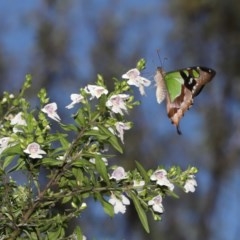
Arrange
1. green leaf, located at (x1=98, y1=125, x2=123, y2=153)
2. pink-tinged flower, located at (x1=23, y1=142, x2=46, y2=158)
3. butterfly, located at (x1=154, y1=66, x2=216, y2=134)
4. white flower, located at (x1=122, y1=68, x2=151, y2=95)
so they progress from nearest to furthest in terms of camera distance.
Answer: pink-tinged flower, located at (x1=23, y1=142, x2=46, y2=158) → green leaf, located at (x1=98, y1=125, x2=123, y2=153) → white flower, located at (x1=122, y1=68, x2=151, y2=95) → butterfly, located at (x1=154, y1=66, x2=216, y2=134)

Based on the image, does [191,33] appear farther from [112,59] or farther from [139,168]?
[139,168]

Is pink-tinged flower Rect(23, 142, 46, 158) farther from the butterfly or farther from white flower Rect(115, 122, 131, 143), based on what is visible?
the butterfly

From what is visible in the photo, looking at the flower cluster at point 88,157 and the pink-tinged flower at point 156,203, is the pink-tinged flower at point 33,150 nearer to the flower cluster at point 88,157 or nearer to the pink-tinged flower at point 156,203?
the flower cluster at point 88,157

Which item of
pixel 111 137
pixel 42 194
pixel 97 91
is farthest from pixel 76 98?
pixel 42 194

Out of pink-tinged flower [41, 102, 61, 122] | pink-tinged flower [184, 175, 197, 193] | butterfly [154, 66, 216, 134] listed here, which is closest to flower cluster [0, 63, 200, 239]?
pink-tinged flower [41, 102, 61, 122]

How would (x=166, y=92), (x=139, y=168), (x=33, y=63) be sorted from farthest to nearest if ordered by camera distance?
(x=33, y=63)
(x=166, y=92)
(x=139, y=168)

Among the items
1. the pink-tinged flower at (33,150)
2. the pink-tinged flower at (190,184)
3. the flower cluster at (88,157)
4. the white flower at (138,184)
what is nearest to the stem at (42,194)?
the flower cluster at (88,157)

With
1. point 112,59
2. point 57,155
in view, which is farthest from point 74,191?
point 112,59
